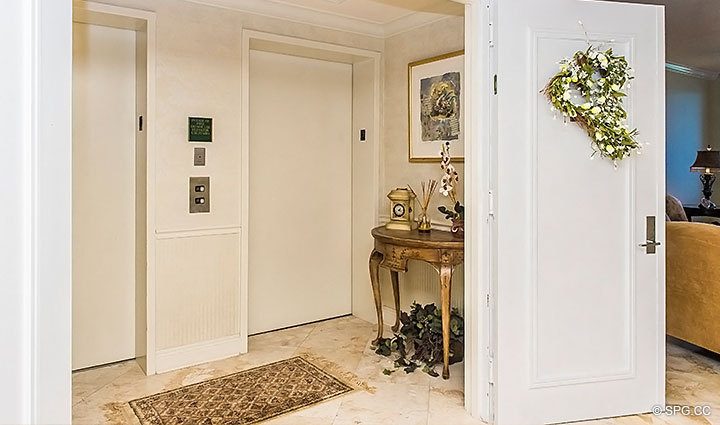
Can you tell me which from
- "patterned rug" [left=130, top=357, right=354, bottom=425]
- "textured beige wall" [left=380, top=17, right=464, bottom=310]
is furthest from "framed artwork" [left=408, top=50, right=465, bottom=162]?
"patterned rug" [left=130, top=357, right=354, bottom=425]

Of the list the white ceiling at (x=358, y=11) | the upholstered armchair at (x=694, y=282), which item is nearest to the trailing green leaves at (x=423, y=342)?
the upholstered armchair at (x=694, y=282)

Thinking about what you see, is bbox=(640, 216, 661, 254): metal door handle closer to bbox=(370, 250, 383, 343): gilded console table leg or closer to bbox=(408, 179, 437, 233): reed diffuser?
bbox=(408, 179, 437, 233): reed diffuser

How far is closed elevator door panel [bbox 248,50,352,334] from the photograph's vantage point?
160 inches

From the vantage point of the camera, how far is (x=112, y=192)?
338 cm

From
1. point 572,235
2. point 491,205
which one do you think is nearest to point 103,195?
point 491,205

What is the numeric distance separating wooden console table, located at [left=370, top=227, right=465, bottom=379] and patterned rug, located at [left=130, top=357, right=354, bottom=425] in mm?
741

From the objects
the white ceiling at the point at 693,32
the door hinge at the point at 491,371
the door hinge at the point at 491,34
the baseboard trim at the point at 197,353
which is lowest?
the baseboard trim at the point at 197,353

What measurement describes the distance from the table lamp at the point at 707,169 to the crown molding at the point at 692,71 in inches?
41.1

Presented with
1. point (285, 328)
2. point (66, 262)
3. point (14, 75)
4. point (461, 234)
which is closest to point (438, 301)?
point (461, 234)

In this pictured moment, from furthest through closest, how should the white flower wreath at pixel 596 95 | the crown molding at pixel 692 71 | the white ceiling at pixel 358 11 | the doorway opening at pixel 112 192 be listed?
the crown molding at pixel 692 71 < the white ceiling at pixel 358 11 < the doorway opening at pixel 112 192 < the white flower wreath at pixel 596 95

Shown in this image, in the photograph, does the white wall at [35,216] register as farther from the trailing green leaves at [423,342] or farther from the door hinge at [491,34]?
the trailing green leaves at [423,342]

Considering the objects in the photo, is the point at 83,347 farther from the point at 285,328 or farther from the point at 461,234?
the point at 461,234

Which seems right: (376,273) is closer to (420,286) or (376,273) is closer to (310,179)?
(420,286)

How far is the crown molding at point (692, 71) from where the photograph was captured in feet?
20.4
